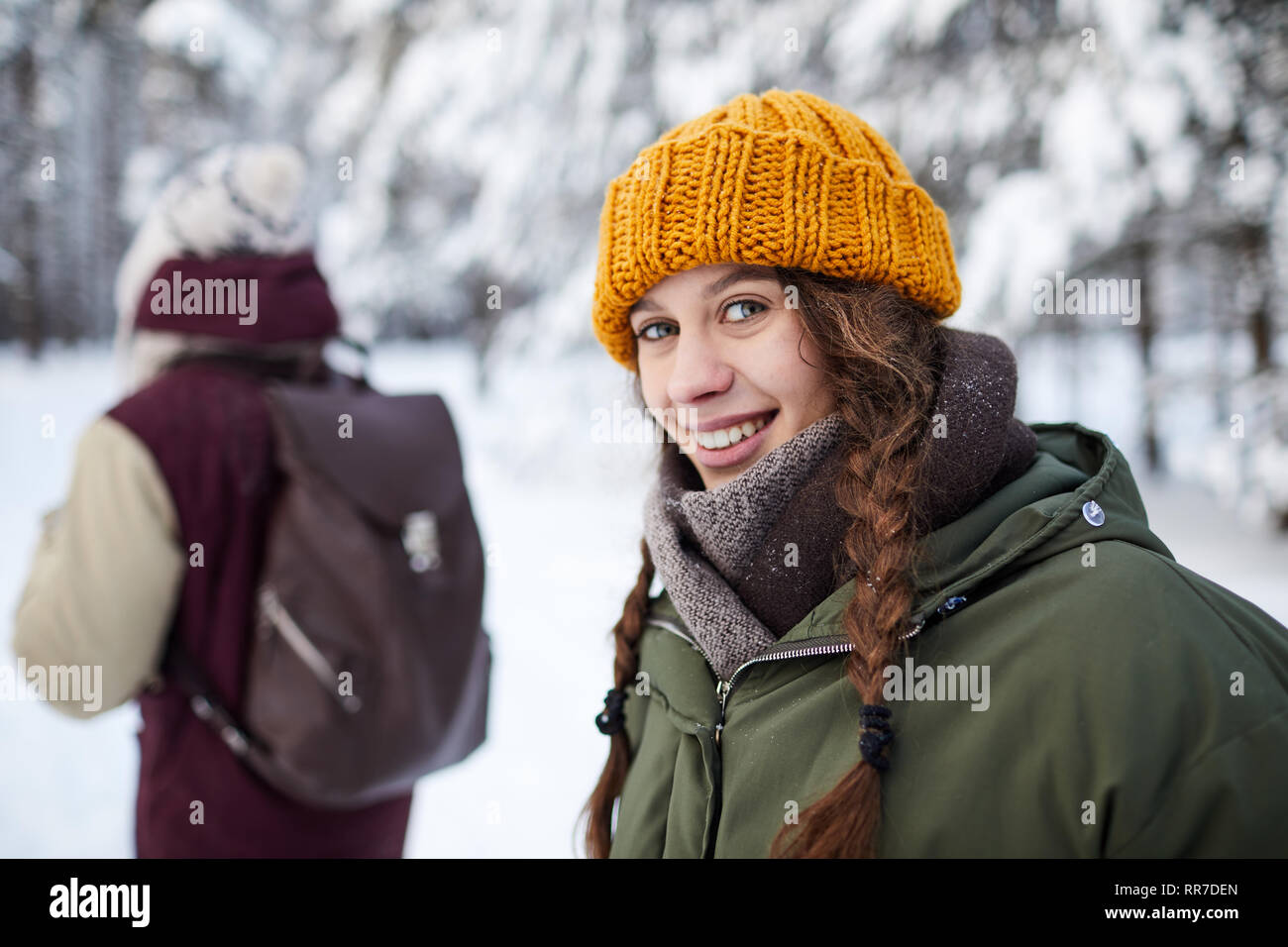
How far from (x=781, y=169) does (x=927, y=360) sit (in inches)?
18.6

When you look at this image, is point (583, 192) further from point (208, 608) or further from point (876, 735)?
point (876, 735)

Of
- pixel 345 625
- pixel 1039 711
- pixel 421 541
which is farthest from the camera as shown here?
pixel 421 541

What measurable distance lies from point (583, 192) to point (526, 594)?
3515 millimetres

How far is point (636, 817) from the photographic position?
1.47 meters

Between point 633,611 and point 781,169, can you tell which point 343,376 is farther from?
point 781,169

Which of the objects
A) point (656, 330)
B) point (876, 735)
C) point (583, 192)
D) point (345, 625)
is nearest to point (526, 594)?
point (583, 192)

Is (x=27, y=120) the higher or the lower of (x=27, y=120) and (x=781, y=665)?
the higher

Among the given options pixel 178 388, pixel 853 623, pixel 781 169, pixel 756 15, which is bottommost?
pixel 853 623

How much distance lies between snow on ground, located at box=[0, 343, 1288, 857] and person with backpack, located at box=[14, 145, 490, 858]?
2.09 ft

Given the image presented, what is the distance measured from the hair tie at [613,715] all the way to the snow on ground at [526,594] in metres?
0.40

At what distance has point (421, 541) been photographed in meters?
2.09

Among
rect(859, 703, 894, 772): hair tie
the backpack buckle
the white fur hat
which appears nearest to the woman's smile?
rect(859, 703, 894, 772): hair tie

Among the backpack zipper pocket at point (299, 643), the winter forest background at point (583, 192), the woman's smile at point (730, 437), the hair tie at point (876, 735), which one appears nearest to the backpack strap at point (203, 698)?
the backpack zipper pocket at point (299, 643)

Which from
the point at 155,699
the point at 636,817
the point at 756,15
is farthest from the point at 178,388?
the point at 756,15
